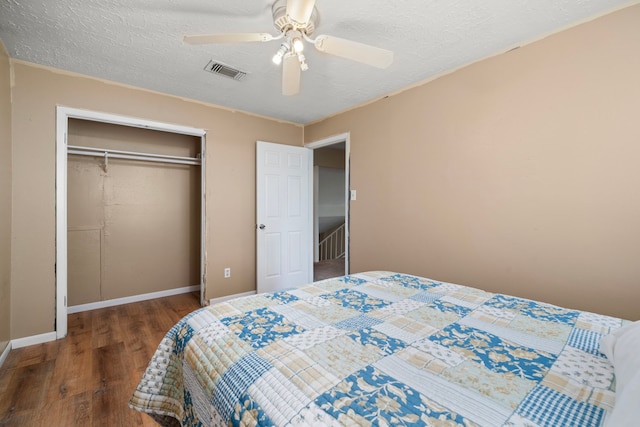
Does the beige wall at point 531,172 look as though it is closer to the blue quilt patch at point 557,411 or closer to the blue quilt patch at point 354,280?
the blue quilt patch at point 354,280

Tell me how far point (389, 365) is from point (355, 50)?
148 centimetres

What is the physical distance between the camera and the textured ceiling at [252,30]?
157 centimetres

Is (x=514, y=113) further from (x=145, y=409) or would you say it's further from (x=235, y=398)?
(x=145, y=409)

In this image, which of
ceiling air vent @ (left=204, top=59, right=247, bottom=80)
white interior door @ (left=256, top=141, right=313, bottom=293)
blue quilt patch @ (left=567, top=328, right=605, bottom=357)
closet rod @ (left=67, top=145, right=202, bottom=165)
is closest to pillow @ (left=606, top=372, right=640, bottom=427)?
blue quilt patch @ (left=567, top=328, right=605, bottom=357)

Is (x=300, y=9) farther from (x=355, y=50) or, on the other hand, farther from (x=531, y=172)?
(x=531, y=172)

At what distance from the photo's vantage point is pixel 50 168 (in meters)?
2.33

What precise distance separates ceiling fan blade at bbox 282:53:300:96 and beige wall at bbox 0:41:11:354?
2.05 m

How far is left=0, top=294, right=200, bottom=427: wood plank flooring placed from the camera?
153 centimetres

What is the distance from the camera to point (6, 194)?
2.08 meters

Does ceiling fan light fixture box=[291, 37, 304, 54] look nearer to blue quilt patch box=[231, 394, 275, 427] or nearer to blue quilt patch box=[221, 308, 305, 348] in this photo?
blue quilt patch box=[221, 308, 305, 348]

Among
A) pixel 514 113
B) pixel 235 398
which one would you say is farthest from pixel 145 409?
pixel 514 113

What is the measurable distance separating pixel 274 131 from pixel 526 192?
9.32 feet

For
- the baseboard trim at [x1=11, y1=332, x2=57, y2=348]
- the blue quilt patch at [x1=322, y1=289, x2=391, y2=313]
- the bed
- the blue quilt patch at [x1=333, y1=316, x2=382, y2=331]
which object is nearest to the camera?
the bed

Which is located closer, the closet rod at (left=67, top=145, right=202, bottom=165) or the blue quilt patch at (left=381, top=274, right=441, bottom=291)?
the blue quilt patch at (left=381, top=274, right=441, bottom=291)
